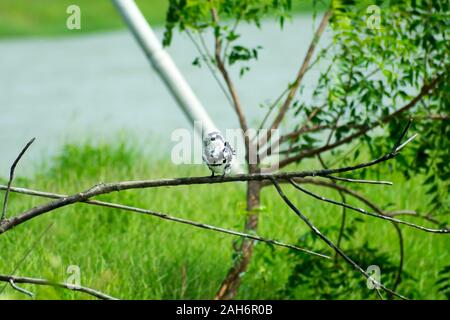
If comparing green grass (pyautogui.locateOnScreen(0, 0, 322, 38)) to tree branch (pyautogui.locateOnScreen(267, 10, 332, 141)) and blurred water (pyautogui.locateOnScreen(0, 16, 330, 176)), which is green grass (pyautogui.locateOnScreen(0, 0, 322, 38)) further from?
tree branch (pyautogui.locateOnScreen(267, 10, 332, 141))

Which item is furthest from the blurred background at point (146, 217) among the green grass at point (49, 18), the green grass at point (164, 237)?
the green grass at point (49, 18)

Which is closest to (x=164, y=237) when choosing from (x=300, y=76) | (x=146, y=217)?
(x=146, y=217)

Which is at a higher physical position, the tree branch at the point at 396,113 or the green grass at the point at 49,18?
the green grass at the point at 49,18

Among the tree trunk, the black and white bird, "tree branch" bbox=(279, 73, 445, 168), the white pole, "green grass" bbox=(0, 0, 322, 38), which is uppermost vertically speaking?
"green grass" bbox=(0, 0, 322, 38)

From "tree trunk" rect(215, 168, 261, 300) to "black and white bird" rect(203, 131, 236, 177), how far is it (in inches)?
56.6

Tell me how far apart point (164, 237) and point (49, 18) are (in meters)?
7.29

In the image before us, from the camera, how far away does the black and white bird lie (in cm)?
194

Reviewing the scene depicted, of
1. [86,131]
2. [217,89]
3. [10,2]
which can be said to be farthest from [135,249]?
[10,2]

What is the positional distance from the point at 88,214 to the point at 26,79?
4494mm

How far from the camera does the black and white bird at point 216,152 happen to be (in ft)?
6.38

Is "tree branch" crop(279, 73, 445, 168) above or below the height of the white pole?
below

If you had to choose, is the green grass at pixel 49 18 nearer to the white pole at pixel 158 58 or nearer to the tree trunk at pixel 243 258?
the white pole at pixel 158 58

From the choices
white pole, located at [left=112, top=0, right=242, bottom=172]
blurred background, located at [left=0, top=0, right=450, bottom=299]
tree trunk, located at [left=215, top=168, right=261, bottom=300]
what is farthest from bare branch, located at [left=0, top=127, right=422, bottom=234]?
white pole, located at [left=112, top=0, right=242, bottom=172]

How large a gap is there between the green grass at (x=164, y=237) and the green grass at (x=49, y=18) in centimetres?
532
